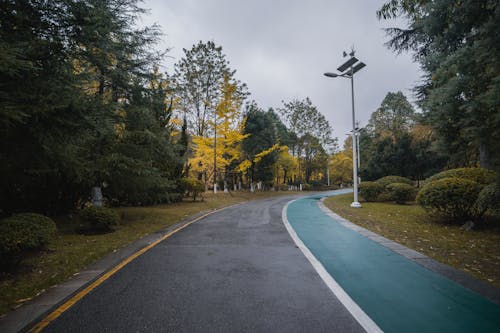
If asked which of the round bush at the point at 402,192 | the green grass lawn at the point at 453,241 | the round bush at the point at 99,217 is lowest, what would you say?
the green grass lawn at the point at 453,241

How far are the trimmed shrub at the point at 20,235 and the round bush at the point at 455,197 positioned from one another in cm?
1064

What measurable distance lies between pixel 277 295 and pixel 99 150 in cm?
830

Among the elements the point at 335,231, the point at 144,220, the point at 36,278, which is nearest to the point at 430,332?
the point at 335,231

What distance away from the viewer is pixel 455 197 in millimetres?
7480

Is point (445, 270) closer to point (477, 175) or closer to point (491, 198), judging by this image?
point (491, 198)

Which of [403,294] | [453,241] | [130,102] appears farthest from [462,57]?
[130,102]

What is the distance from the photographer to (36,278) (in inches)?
152

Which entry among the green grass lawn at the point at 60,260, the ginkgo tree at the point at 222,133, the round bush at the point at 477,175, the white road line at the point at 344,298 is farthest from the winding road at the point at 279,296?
the ginkgo tree at the point at 222,133

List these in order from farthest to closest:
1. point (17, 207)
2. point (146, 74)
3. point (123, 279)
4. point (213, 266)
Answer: point (146, 74) → point (17, 207) → point (213, 266) → point (123, 279)

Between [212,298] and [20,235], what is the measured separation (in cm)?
364

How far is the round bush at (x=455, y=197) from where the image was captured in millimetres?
7398

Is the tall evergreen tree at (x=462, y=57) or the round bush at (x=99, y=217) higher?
the tall evergreen tree at (x=462, y=57)

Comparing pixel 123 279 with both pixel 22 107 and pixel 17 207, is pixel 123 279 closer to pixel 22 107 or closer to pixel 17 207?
pixel 22 107

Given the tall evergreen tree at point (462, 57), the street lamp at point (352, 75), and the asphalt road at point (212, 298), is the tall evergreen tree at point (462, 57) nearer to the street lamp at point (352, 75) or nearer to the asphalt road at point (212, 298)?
the street lamp at point (352, 75)
